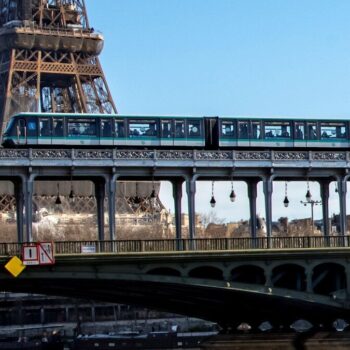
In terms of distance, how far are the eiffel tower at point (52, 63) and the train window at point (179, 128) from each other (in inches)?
2227

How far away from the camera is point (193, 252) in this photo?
236 feet

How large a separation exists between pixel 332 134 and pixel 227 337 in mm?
13002

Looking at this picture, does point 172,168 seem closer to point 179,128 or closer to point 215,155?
point 215,155

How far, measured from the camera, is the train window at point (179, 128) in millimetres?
79000

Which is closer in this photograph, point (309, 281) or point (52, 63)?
point (309, 281)

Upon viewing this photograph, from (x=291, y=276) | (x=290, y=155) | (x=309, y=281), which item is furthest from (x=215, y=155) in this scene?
(x=309, y=281)

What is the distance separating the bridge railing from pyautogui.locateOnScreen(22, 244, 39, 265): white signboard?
1.51m

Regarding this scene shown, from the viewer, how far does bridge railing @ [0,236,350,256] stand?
71438mm

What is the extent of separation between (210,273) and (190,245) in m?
1.88

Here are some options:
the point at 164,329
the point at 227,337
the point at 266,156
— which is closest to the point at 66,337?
the point at 164,329

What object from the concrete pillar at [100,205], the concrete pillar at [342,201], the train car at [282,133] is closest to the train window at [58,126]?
the concrete pillar at [100,205]

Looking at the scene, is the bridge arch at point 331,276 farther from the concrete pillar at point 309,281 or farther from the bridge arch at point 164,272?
the bridge arch at point 164,272

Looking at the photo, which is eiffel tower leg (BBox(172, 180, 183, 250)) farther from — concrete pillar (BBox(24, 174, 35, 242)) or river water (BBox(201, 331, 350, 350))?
concrete pillar (BBox(24, 174, 35, 242))

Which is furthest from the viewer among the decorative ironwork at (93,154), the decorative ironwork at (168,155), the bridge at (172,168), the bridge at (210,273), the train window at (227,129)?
the train window at (227,129)
